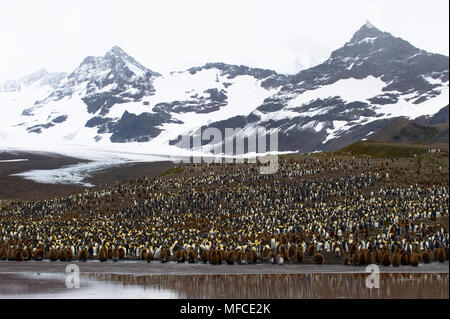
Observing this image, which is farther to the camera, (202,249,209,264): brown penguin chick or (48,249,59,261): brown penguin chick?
(48,249,59,261): brown penguin chick

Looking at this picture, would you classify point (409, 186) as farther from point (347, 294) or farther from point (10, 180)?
point (10, 180)

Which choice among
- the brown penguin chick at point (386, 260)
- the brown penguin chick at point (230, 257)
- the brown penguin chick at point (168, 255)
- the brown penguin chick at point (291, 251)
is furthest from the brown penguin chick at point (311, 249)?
the brown penguin chick at point (168, 255)

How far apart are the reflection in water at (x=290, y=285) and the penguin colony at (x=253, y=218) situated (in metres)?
3.38

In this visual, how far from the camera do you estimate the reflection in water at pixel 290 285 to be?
1784cm

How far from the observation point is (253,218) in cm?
3672

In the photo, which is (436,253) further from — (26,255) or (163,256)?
(26,255)

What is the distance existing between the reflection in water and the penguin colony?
11.1ft

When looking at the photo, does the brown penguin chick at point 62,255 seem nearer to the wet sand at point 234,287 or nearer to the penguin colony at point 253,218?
the penguin colony at point 253,218

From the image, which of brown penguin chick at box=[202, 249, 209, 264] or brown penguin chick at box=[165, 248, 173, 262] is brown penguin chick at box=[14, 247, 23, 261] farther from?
brown penguin chick at box=[202, 249, 209, 264]

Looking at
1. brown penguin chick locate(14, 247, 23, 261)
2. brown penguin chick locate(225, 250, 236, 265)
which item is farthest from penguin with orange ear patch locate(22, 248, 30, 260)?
brown penguin chick locate(225, 250, 236, 265)

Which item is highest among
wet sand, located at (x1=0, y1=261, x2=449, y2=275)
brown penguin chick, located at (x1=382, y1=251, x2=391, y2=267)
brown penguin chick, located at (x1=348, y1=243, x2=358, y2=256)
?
brown penguin chick, located at (x1=348, y1=243, x2=358, y2=256)

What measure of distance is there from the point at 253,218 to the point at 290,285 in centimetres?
1669

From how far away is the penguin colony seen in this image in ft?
87.1

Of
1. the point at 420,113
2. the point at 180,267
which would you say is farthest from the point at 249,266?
the point at 420,113
